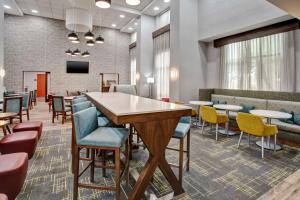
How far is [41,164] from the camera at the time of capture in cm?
270

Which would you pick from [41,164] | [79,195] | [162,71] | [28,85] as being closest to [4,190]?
[79,195]

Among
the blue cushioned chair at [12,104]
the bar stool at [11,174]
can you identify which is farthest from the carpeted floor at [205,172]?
the blue cushioned chair at [12,104]

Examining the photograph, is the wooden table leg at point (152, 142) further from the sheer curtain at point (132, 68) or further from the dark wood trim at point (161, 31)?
the sheer curtain at point (132, 68)

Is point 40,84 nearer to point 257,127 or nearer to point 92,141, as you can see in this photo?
point 92,141

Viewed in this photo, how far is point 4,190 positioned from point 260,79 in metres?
5.95

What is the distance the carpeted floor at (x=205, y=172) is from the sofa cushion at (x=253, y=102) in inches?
55.3

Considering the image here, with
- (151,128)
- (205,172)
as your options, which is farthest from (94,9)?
(205,172)

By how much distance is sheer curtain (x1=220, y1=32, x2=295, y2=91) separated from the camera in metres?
4.37

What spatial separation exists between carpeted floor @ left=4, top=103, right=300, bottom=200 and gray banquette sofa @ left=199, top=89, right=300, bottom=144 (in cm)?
37

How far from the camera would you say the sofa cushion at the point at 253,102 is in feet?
15.3

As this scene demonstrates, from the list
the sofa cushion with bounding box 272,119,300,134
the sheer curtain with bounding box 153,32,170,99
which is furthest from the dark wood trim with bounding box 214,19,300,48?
the sheer curtain with bounding box 153,32,170,99

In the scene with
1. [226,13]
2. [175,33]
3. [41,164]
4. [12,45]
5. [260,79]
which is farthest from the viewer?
[12,45]

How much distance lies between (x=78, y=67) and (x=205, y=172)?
403 inches

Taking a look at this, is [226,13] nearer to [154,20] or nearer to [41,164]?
[154,20]
